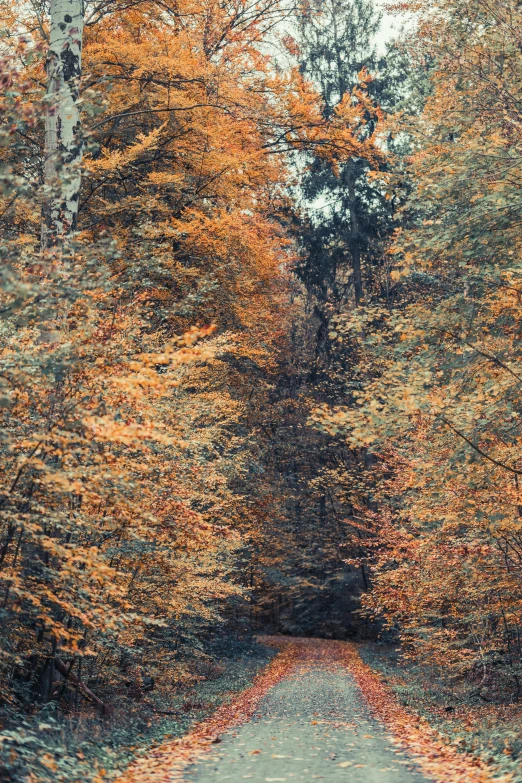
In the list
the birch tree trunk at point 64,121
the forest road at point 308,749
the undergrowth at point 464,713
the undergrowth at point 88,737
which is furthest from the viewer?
the birch tree trunk at point 64,121

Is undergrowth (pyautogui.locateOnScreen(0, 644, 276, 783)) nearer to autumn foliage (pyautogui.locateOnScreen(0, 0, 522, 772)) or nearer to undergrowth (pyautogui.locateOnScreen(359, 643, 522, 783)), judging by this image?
autumn foliage (pyautogui.locateOnScreen(0, 0, 522, 772))

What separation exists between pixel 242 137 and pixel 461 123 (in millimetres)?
5851

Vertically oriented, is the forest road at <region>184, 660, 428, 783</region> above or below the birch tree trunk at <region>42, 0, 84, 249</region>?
below

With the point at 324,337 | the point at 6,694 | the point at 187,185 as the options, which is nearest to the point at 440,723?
the point at 6,694

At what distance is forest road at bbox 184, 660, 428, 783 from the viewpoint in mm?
6648

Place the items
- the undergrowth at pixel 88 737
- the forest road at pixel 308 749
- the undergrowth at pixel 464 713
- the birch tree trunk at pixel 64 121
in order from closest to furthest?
1. the undergrowth at pixel 88 737
2. the forest road at pixel 308 749
3. the undergrowth at pixel 464 713
4. the birch tree trunk at pixel 64 121

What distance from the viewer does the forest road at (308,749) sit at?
665 cm

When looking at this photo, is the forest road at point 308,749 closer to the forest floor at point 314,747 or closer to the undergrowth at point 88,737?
the forest floor at point 314,747

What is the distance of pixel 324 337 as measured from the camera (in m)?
26.8

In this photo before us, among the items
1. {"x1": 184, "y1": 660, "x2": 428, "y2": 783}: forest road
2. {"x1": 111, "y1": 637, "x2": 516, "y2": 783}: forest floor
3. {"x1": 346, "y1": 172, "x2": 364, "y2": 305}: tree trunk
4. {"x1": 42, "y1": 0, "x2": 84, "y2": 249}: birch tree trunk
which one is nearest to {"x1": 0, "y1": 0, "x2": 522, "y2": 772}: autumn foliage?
{"x1": 42, "y1": 0, "x2": 84, "y2": 249}: birch tree trunk

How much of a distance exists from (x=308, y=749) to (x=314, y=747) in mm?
148

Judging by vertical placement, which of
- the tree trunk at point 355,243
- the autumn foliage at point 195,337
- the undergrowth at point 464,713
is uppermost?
the tree trunk at point 355,243

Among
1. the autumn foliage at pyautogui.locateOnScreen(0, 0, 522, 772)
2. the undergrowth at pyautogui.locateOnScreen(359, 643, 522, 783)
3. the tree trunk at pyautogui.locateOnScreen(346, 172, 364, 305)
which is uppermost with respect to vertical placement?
the tree trunk at pyautogui.locateOnScreen(346, 172, 364, 305)

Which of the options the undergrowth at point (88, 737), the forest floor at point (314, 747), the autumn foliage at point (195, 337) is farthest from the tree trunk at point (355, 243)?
the undergrowth at point (88, 737)
